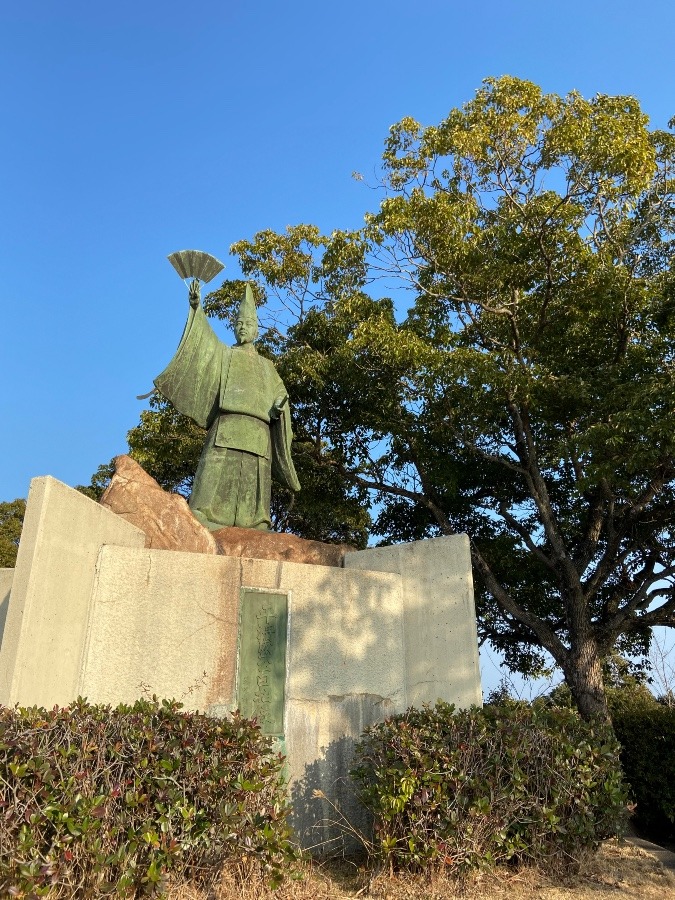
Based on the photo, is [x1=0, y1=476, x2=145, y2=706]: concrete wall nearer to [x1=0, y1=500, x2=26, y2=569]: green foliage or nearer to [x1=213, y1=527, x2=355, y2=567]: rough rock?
[x1=213, y1=527, x2=355, y2=567]: rough rock

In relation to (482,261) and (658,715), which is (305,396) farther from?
(658,715)

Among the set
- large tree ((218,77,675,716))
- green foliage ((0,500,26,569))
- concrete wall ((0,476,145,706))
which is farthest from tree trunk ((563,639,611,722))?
green foliage ((0,500,26,569))

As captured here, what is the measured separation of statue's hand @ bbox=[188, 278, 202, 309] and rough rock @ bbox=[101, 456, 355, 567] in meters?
1.46

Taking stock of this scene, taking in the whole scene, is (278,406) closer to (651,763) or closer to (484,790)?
(484,790)

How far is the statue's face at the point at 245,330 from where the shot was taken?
6965mm

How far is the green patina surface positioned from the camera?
459 centimetres

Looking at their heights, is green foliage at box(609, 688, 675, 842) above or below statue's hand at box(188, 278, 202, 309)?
below

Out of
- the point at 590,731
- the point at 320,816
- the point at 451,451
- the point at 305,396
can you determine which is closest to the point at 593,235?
the point at 451,451

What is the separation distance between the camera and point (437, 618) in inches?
207

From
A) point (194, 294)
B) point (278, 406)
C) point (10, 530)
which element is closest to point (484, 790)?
point (278, 406)

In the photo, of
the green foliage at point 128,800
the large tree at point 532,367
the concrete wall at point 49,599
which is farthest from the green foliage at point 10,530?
the green foliage at point 128,800

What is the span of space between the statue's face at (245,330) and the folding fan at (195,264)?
763mm

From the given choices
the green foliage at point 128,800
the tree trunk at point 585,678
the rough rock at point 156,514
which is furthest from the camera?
the tree trunk at point 585,678

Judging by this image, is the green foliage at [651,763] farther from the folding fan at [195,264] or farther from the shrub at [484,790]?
the folding fan at [195,264]
